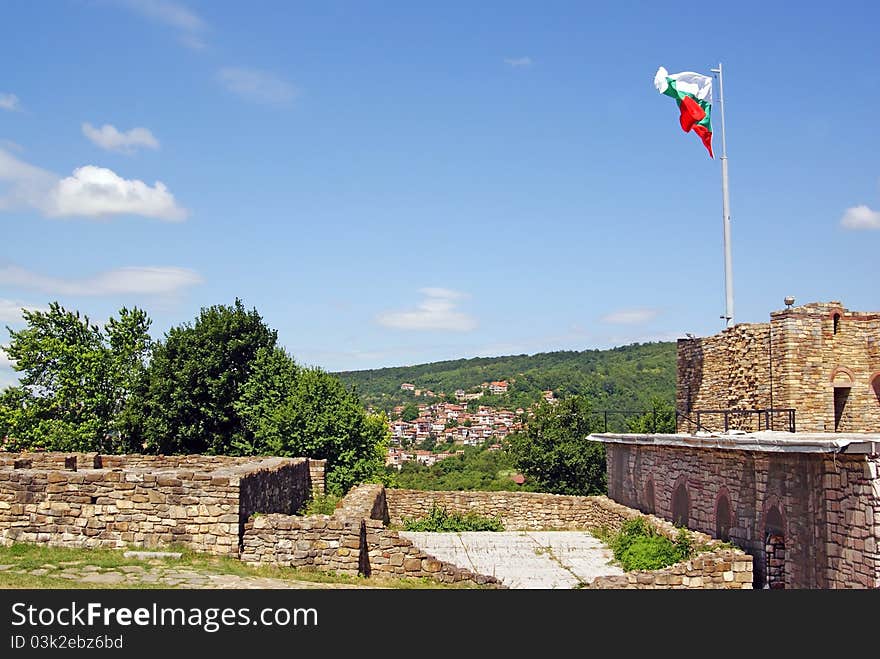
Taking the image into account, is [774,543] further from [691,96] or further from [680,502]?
[691,96]

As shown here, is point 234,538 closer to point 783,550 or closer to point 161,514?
point 161,514

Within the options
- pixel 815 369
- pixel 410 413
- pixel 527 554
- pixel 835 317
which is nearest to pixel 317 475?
pixel 527 554

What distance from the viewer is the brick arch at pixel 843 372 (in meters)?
21.9

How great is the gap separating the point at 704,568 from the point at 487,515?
10.5 meters

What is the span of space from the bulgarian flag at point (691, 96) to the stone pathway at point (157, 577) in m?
18.5

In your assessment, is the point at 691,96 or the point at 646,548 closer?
the point at 646,548

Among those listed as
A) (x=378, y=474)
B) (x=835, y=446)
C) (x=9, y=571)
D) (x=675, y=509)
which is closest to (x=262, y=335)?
(x=378, y=474)

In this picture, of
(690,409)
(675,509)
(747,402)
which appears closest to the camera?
(675,509)

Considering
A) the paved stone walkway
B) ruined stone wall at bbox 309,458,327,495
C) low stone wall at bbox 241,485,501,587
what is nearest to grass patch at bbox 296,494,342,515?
ruined stone wall at bbox 309,458,327,495

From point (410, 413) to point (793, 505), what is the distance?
81.5m

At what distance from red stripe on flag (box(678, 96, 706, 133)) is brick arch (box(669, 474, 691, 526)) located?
11401 mm

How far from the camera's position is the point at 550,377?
95.8m

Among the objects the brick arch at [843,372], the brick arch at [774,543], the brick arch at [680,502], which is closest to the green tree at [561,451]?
the brick arch at [843,372]

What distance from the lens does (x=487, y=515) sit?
23.7 m
